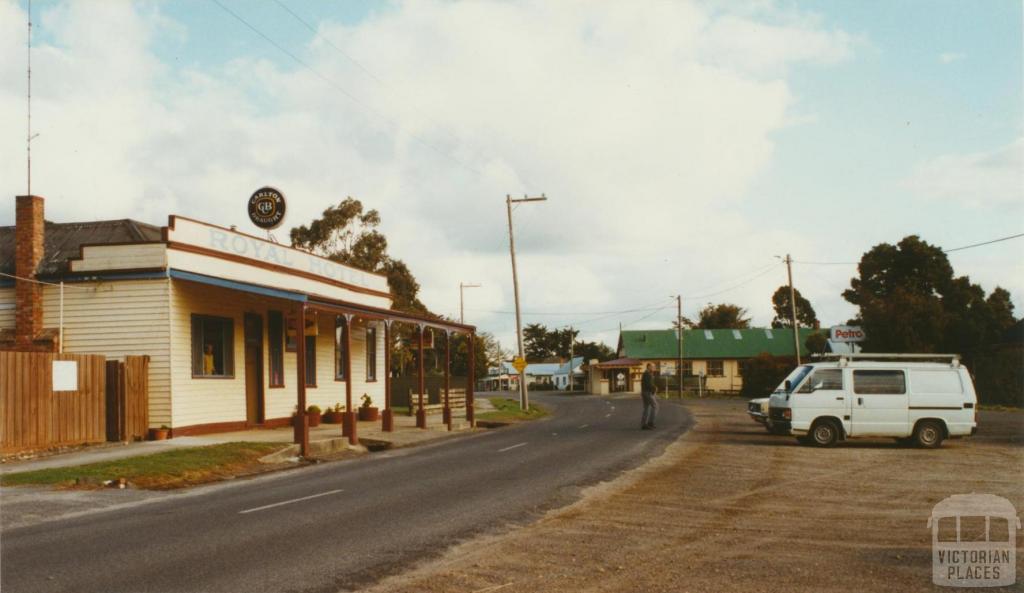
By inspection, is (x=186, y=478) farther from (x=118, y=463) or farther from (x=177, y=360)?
(x=177, y=360)

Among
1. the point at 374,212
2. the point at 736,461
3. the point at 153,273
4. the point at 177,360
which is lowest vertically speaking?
the point at 736,461

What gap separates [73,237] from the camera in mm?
24422

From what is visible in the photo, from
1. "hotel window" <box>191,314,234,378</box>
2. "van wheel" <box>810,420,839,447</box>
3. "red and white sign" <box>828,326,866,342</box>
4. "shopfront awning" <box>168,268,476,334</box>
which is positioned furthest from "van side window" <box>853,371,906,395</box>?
"red and white sign" <box>828,326,866,342</box>

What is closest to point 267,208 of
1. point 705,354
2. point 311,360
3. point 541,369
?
point 311,360

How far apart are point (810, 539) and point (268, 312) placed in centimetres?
2057

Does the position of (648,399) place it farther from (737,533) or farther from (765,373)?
(765,373)

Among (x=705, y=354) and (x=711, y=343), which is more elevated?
(x=711, y=343)

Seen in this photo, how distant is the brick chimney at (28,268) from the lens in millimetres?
22172

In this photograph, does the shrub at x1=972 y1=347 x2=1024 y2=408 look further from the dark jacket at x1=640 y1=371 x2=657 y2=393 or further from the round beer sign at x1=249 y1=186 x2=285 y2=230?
the round beer sign at x1=249 y1=186 x2=285 y2=230

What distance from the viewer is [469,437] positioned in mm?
26312

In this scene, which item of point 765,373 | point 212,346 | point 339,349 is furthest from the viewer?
point 765,373

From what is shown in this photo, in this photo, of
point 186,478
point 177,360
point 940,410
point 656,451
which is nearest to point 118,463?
point 186,478

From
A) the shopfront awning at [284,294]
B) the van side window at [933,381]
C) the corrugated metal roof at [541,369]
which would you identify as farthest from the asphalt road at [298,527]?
the corrugated metal roof at [541,369]

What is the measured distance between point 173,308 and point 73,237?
15.3 feet
